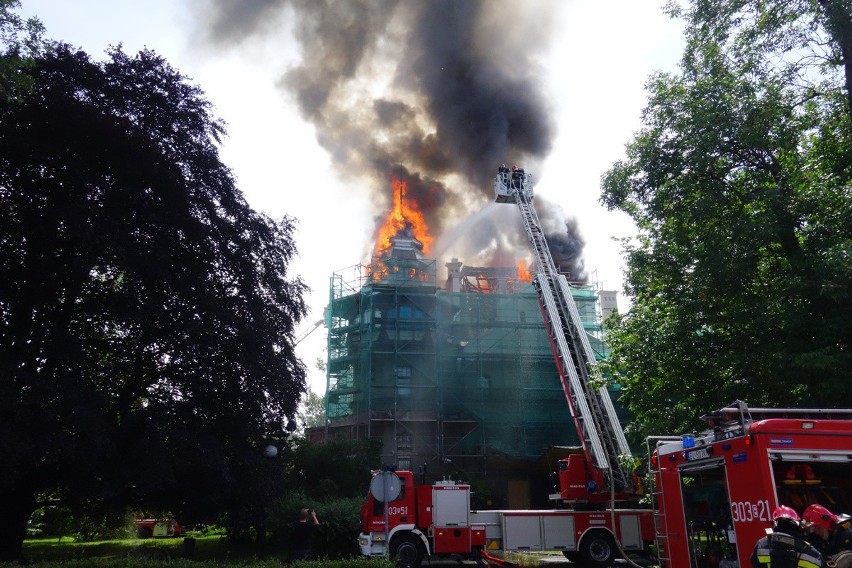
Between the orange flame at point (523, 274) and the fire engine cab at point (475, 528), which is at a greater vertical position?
the orange flame at point (523, 274)

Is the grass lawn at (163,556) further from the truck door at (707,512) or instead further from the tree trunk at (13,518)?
the truck door at (707,512)

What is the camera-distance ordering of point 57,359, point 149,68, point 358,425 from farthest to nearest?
point 358,425, point 149,68, point 57,359

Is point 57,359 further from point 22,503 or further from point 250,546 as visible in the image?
point 250,546

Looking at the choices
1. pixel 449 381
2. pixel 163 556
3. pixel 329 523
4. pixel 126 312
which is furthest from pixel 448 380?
pixel 163 556

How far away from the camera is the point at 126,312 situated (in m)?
15.2

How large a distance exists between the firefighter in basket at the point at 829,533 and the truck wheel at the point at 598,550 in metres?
12.7

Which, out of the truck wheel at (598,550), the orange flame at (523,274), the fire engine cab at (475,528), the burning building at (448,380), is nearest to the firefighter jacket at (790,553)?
the fire engine cab at (475,528)

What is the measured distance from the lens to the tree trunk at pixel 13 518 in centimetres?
1571

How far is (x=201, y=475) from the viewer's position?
16234 millimetres

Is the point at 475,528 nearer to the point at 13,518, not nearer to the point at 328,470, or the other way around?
the point at 328,470

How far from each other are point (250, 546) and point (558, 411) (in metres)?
16.1

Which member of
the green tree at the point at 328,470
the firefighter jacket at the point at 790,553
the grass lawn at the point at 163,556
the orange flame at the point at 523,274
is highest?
the orange flame at the point at 523,274

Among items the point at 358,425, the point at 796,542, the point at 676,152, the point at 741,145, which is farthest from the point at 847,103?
the point at 358,425

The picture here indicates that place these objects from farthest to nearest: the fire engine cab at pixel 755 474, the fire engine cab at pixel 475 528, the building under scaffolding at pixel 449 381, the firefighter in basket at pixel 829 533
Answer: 1. the building under scaffolding at pixel 449 381
2. the fire engine cab at pixel 475 528
3. the fire engine cab at pixel 755 474
4. the firefighter in basket at pixel 829 533
